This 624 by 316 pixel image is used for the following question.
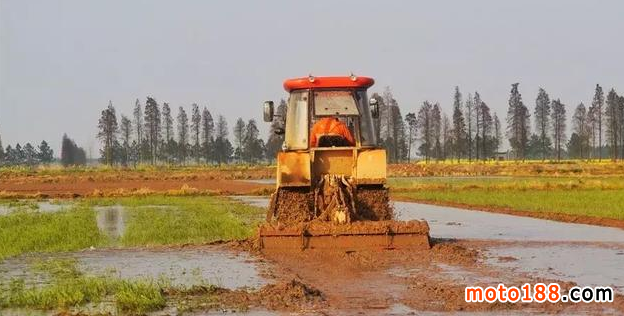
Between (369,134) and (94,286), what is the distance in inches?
279

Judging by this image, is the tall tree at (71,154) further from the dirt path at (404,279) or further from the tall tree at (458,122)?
the dirt path at (404,279)

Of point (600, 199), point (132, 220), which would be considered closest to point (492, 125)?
point (600, 199)

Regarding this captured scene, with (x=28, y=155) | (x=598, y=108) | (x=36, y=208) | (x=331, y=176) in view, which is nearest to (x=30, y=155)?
(x=28, y=155)

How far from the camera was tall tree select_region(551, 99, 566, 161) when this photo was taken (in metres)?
97.2

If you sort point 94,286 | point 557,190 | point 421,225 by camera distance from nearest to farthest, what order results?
1. point 94,286
2. point 421,225
3. point 557,190

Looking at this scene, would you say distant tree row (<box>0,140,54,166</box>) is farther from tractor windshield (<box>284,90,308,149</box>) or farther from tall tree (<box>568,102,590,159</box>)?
tractor windshield (<box>284,90,308,149</box>)

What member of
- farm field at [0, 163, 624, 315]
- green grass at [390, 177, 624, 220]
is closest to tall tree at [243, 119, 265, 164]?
green grass at [390, 177, 624, 220]

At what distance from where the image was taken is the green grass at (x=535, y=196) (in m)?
25.4

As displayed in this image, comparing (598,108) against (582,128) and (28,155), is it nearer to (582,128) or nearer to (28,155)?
(582,128)

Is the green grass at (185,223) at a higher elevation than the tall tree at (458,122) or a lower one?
lower

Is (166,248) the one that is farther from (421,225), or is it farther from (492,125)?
(492,125)

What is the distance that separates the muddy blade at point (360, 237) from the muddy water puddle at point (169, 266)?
2.94 ft

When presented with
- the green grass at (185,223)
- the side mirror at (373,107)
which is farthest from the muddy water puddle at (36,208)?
the side mirror at (373,107)

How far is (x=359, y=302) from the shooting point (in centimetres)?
920
